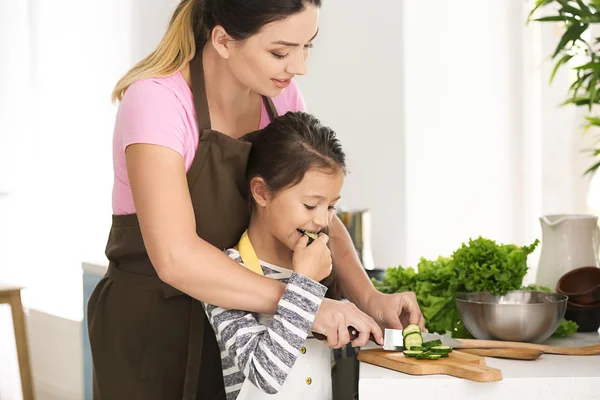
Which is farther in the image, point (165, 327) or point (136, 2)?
point (136, 2)

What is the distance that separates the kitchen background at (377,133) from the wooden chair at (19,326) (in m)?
0.86

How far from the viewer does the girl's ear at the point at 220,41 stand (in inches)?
62.6

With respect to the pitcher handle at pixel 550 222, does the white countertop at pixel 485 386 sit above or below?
below

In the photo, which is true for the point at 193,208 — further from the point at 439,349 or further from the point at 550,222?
the point at 550,222

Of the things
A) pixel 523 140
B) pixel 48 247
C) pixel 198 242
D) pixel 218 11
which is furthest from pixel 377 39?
pixel 198 242

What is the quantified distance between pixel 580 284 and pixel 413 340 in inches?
25.3

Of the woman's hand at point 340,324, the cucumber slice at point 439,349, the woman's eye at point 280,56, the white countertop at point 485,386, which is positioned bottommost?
the white countertop at point 485,386

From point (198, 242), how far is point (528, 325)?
672 mm

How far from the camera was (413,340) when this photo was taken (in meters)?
1.49

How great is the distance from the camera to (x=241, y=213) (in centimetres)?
170

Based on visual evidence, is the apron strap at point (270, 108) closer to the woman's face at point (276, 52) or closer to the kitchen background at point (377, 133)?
the woman's face at point (276, 52)

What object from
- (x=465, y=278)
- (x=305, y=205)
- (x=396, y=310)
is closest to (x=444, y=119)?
(x=465, y=278)

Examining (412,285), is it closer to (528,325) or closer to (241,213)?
(528,325)

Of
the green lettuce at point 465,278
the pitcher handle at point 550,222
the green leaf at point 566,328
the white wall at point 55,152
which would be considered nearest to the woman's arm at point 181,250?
the green lettuce at point 465,278
